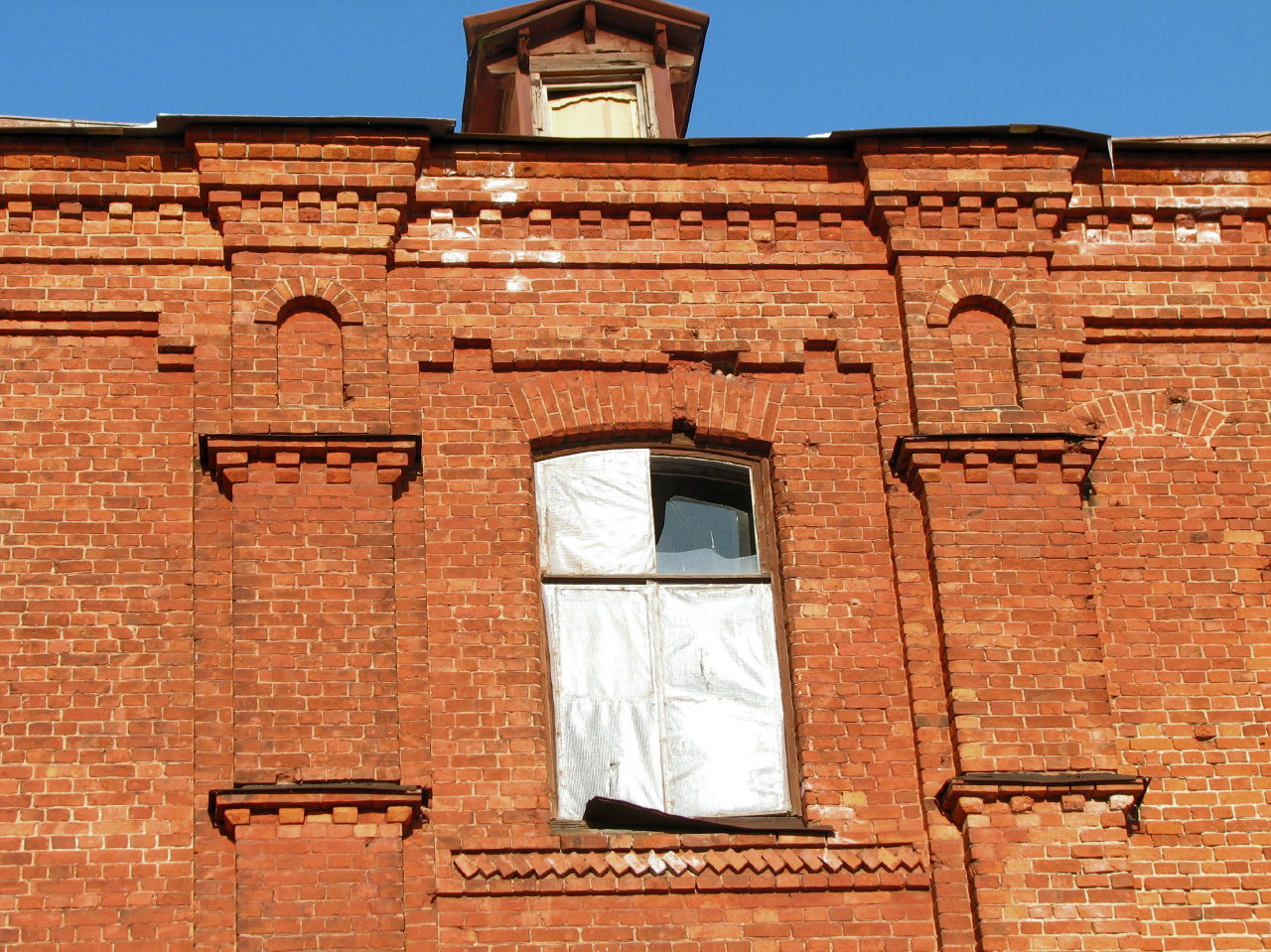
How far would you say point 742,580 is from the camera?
11727 mm

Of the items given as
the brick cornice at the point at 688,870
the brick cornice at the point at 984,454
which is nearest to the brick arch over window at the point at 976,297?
the brick cornice at the point at 984,454

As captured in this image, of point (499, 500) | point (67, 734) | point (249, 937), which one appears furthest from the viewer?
point (499, 500)

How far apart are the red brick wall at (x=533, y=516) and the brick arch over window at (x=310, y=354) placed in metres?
0.02

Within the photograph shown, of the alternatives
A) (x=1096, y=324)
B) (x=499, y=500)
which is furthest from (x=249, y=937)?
(x=1096, y=324)

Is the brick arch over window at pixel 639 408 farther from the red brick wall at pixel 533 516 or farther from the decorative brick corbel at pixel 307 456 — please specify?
the decorative brick corbel at pixel 307 456

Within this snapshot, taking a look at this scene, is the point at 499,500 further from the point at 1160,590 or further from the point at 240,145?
the point at 1160,590

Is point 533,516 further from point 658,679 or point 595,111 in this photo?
point 595,111

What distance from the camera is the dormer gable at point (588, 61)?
1405 centimetres

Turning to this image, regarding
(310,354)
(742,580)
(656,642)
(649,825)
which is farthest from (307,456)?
(649,825)

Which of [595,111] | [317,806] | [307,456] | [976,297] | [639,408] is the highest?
[595,111]

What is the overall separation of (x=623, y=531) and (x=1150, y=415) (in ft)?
9.94

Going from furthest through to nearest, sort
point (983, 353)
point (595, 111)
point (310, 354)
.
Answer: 1. point (595, 111)
2. point (983, 353)
3. point (310, 354)

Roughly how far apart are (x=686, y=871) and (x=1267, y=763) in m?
3.04

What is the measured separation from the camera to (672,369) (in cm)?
1212
